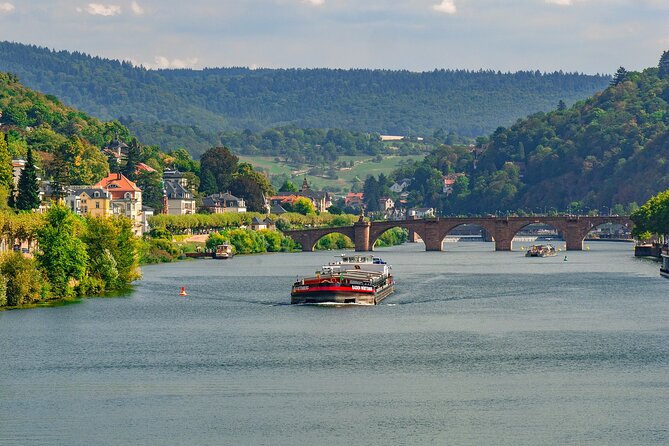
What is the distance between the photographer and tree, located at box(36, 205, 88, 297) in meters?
116

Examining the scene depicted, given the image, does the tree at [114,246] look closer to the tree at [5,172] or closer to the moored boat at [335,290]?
the moored boat at [335,290]

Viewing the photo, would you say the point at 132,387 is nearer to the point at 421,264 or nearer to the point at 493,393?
the point at 493,393

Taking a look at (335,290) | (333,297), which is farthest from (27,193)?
(335,290)

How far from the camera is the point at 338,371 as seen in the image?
81.2 metres

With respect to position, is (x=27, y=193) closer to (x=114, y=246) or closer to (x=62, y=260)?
(x=114, y=246)

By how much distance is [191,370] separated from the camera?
268 feet

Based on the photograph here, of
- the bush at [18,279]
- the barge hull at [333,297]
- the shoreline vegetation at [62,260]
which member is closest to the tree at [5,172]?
the shoreline vegetation at [62,260]

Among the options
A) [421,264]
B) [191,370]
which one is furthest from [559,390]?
[421,264]

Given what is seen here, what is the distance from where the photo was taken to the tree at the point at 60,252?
116m

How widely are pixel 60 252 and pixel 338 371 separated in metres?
40.3

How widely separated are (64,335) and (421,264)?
103 meters

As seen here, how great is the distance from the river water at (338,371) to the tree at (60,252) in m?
3.36

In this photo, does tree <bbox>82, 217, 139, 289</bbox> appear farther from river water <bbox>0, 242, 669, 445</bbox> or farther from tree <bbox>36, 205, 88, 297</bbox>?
tree <bbox>36, 205, 88, 297</bbox>

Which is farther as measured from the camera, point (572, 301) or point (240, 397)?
point (572, 301)
